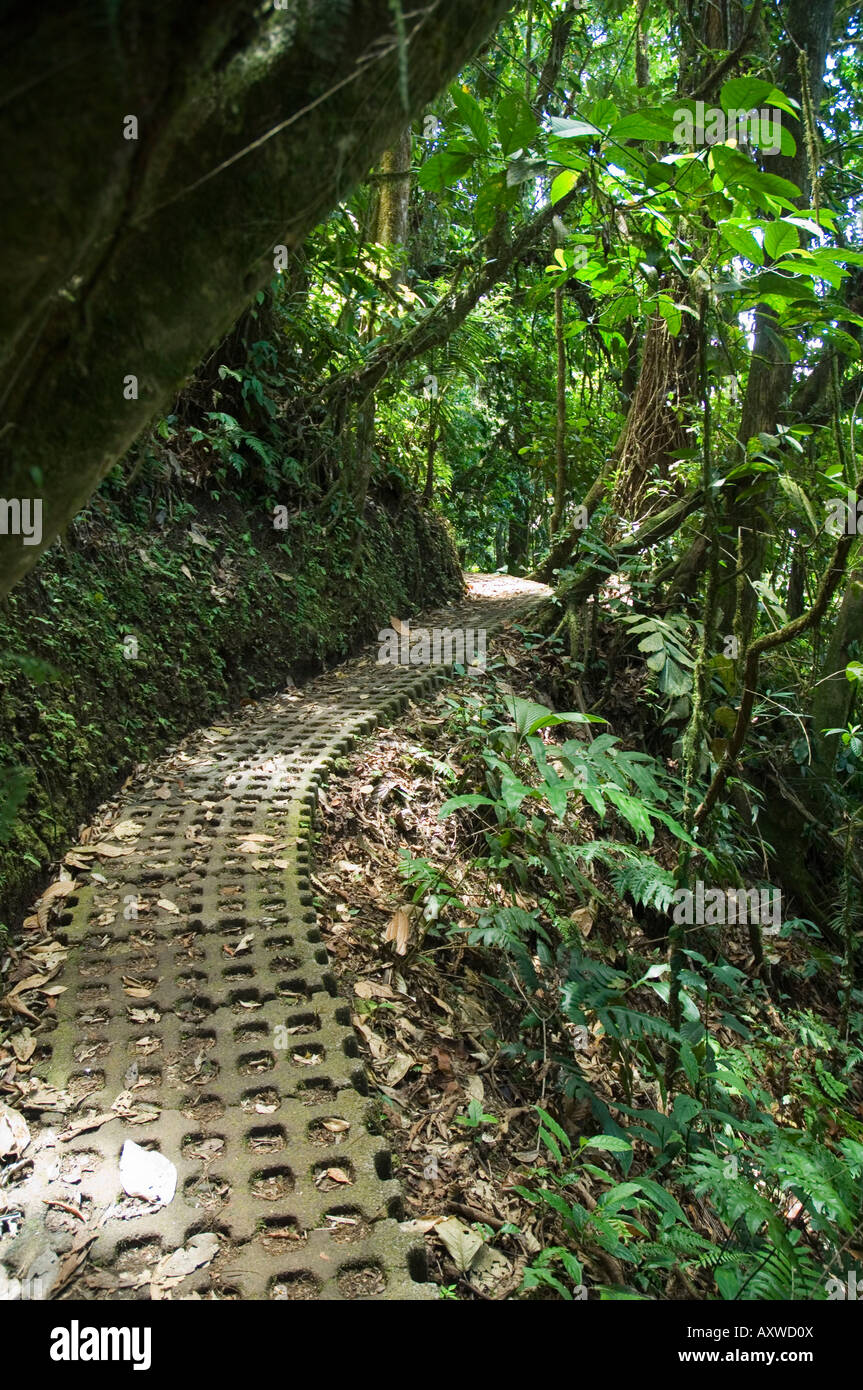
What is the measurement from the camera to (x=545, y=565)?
400 inches

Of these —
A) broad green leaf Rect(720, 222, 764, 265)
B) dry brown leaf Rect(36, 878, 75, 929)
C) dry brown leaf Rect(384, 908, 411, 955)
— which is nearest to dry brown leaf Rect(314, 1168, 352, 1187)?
dry brown leaf Rect(384, 908, 411, 955)

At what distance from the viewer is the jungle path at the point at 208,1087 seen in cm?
172

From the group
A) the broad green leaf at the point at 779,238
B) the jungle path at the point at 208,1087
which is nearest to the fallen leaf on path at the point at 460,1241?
the jungle path at the point at 208,1087

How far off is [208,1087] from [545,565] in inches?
342

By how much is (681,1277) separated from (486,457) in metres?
13.0

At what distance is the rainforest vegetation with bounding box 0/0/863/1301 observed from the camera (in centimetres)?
97

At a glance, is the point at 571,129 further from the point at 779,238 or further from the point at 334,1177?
the point at 334,1177

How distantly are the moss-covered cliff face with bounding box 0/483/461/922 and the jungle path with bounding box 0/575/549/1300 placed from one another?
12.2 inches

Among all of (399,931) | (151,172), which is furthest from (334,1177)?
(151,172)

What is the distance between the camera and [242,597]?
18.4 feet

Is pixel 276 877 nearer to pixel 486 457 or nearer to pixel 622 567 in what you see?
pixel 622 567

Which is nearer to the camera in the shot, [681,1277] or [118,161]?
[118,161]

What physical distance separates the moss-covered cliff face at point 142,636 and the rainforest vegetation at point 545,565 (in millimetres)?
28
